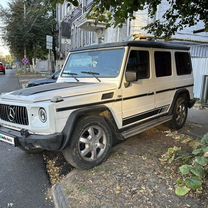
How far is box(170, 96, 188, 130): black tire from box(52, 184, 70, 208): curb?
3.59 m

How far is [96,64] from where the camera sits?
5.32 meters

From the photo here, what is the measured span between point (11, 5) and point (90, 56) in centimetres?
3298

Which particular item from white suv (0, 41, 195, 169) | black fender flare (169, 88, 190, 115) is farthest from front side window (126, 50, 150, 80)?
black fender flare (169, 88, 190, 115)

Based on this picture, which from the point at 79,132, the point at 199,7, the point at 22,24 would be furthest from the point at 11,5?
the point at 79,132

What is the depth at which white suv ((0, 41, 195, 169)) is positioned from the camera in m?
4.04

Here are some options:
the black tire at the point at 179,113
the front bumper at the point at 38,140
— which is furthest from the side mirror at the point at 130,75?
the black tire at the point at 179,113

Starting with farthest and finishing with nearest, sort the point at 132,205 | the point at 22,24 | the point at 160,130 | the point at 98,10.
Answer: the point at 22,24, the point at 160,130, the point at 98,10, the point at 132,205

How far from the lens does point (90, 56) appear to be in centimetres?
545

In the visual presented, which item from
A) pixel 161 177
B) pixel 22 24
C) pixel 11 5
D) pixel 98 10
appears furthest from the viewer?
pixel 11 5

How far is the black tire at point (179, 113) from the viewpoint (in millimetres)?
6711

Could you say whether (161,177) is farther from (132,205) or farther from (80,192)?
(80,192)

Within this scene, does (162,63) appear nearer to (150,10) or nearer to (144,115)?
(144,115)

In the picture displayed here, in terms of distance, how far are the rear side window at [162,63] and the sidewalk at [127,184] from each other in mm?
1630

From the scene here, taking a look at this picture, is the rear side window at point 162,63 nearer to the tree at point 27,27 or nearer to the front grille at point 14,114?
the front grille at point 14,114
